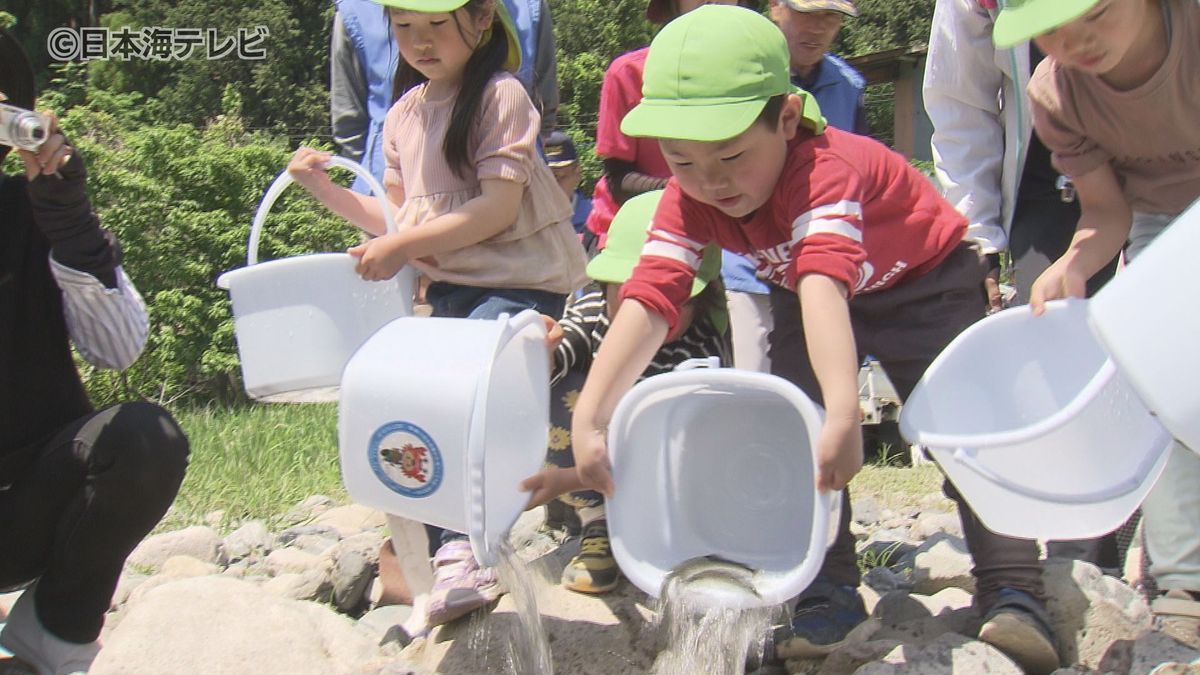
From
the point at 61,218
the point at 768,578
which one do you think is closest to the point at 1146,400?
the point at 768,578

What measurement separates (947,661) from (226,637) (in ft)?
4.44

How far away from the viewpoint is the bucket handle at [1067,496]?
76.1 inches

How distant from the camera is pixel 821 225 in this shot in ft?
6.98

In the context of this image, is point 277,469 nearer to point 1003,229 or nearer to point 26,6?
point 1003,229

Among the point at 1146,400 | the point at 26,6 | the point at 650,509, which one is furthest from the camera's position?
the point at 26,6

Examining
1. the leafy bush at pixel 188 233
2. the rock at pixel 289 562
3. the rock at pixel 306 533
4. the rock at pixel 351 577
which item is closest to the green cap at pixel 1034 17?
the rock at pixel 351 577

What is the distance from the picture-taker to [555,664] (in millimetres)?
2523

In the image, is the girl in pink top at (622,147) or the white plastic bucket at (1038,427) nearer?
the white plastic bucket at (1038,427)

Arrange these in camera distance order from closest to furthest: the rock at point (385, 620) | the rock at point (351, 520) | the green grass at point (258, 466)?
the rock at point (385, 620) < the rock at point (351, 520) < the green grass at point (258, 466)

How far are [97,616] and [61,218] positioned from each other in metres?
0.76

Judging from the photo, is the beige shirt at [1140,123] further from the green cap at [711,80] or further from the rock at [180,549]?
the rock at [180,549]

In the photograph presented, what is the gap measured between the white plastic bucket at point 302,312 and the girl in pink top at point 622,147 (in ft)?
2.17

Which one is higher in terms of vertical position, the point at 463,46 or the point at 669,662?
the point at 463,46

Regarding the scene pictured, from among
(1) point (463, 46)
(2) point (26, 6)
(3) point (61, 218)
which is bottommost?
(2) point (26, 6)
